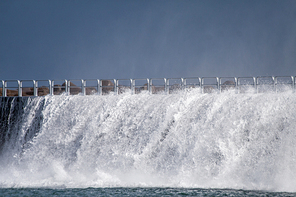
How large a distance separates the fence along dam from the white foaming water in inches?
1.7

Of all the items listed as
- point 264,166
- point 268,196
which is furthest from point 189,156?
point 268,196

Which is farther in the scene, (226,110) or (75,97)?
(75,97)

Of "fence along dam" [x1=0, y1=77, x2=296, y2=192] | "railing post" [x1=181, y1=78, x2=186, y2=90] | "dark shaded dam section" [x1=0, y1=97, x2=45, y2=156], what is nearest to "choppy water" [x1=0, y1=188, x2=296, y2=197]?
"fence along dam" [x1=0, y1=77, x2=296, y2=192]

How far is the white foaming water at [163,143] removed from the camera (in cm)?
1576

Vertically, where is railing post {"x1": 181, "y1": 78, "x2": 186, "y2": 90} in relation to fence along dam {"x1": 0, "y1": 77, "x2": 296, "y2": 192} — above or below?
above

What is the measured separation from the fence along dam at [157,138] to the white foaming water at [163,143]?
0.04 meters

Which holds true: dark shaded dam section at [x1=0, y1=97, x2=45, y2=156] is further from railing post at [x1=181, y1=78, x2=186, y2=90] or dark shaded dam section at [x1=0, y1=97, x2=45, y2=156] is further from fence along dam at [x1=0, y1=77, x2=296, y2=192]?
railing post at [x1=181, y1=78, x2=186, y2=90]

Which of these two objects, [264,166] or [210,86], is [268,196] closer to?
[264,166]

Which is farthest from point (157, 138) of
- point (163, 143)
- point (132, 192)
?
point (132, 192)

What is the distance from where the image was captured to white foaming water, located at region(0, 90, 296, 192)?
15758 mm

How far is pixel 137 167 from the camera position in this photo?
17.6 m

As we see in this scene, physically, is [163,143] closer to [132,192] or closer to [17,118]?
[132,192]

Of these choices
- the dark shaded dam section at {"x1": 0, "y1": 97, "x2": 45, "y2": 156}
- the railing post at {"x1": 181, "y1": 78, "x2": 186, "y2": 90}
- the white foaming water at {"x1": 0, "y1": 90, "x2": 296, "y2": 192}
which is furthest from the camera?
the dark shaded dam section at {"x1": 0, "y1": 97, "x2": 45, "y2": 156}

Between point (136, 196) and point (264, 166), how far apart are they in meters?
5.28
